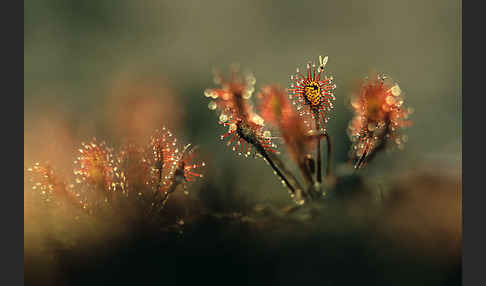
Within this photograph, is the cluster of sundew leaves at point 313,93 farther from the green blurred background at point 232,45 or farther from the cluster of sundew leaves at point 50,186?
the green blurred background at point 232,45

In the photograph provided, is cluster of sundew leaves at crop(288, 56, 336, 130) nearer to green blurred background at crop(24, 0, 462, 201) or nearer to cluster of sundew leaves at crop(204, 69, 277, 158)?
cluster of sundew leaves at crop(204, 69, 277, 158)

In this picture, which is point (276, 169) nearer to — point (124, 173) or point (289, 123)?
point (289, 123)

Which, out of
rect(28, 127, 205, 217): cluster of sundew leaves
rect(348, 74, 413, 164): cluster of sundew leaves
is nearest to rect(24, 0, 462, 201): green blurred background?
rect(28, 127, 205, 217): cluster of sundew leaves

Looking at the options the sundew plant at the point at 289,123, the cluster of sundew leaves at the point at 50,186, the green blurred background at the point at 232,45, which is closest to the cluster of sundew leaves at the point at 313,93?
the sundew plant at the point at 289,123

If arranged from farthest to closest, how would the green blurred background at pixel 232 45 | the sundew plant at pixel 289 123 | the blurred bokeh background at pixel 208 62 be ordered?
the green blurred background at pixel 232 45
the blurred bokeh background at pixel 208 62
the sundew plant at pixel 289 123

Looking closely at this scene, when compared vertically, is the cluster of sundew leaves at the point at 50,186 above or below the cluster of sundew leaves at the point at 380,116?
below

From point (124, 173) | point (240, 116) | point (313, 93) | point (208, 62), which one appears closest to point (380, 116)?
point (313, 93)
